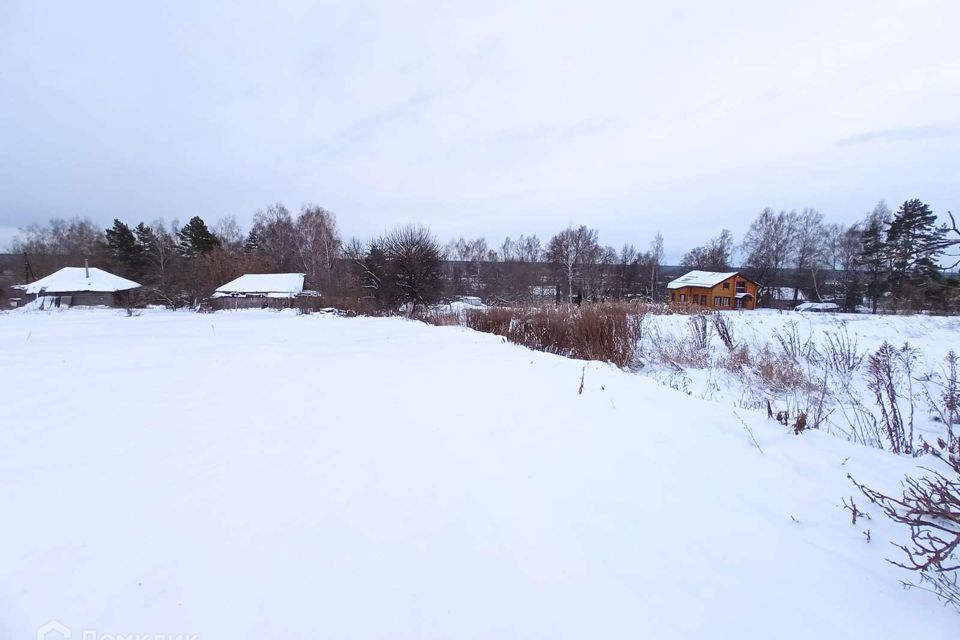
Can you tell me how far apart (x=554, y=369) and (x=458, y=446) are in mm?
2565

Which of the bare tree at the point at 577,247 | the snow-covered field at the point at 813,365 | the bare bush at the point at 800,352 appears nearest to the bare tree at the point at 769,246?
the bare tree at the point at 577,247

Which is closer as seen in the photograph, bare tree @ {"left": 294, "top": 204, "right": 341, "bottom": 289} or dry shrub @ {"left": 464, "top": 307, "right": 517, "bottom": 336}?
dry shrub @ {"left": 464, "top": 307, "right": 517, "bottom": 336}

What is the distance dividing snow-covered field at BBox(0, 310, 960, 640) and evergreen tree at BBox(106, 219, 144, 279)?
52.6 meters

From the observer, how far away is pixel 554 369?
4.95 m

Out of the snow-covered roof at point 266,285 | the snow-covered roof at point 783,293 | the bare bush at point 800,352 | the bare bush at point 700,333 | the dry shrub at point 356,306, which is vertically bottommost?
the bare bush at point 800,352

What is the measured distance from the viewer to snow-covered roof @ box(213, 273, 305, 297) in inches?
1213

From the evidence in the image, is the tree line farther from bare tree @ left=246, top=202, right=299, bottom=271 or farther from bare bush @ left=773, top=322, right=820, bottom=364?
bare bush @ left=773, top=322, right=820, bottom=364

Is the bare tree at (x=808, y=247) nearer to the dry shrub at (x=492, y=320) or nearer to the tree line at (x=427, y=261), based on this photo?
the tree line at (x=427, y=261)

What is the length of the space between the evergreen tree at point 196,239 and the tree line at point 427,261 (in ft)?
0.38

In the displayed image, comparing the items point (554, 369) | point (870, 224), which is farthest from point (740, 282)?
point (554, 369)

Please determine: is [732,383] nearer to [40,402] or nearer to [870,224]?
[40,402]

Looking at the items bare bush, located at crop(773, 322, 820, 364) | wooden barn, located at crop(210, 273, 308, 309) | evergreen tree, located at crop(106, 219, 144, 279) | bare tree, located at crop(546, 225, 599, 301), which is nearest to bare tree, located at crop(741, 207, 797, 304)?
bare tree, located at crop(546, 225, 599, 301)

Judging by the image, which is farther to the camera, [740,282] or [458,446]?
[740,282]

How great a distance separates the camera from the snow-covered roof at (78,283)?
30797mm
